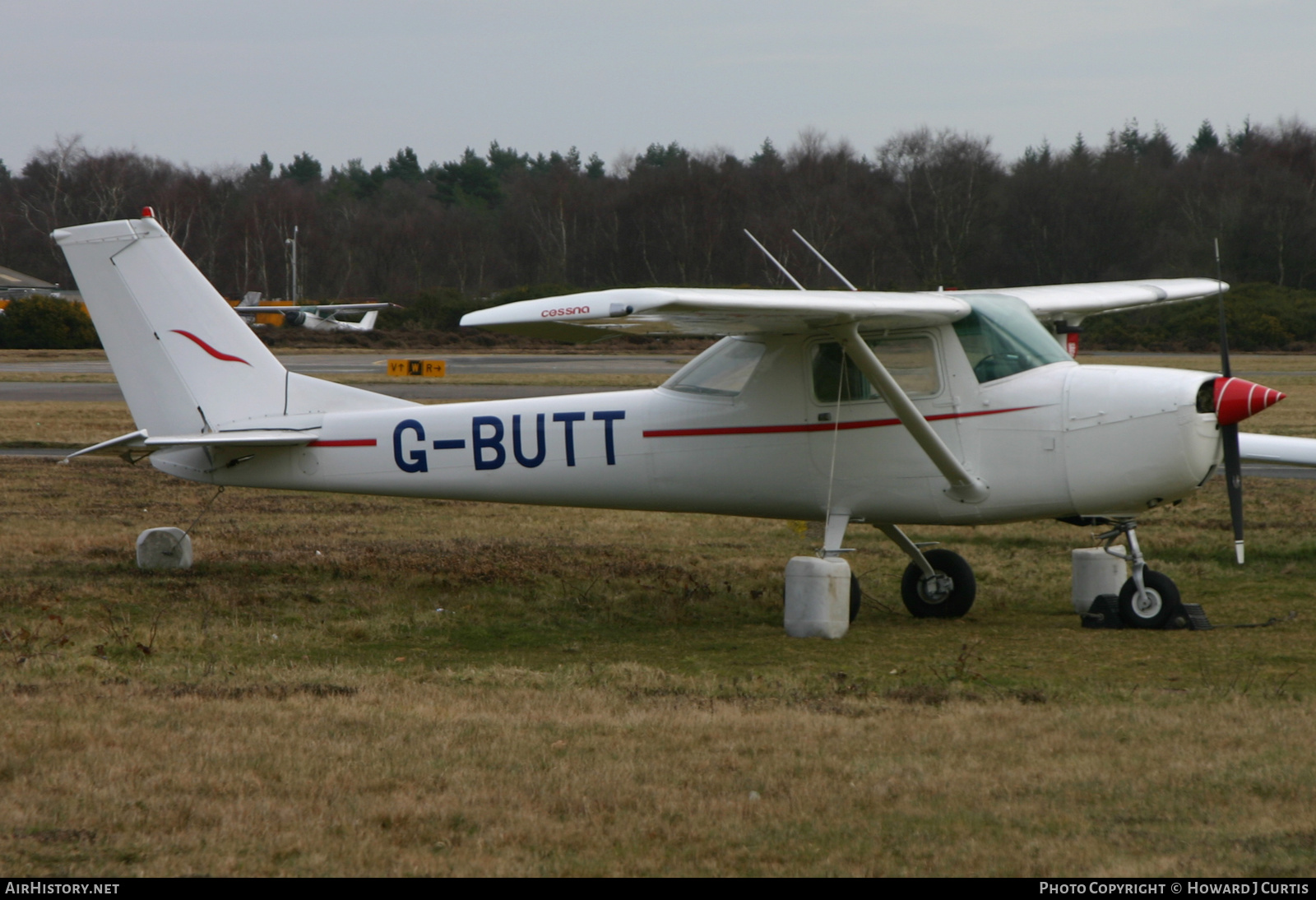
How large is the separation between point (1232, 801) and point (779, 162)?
229 ft

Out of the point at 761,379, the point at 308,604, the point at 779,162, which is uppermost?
the point at 779,162

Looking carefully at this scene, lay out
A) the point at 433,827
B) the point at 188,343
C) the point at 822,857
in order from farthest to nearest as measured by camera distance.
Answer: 1. the point at 188,343
2. the point at 433,827
3. the point at 822,857

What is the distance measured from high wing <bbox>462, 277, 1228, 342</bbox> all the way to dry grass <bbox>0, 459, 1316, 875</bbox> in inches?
84.5

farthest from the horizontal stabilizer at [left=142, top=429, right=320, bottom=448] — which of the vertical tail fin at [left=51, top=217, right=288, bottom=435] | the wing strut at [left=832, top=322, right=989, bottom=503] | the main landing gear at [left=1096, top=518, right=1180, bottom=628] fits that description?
the main landing gear at [left=1096, top=518, right=1180, bottom=628]

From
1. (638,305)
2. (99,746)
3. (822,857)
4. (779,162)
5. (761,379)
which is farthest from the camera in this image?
(779,162)

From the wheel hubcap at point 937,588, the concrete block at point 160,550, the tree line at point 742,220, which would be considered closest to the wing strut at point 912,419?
the wheel hubcap at point 937,588

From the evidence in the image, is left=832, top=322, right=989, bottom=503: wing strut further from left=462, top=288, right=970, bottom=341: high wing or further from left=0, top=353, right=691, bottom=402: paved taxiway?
left=0, top=353, right=691, bottom=402: paved taxiway

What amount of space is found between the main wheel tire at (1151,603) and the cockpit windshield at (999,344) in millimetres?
1737

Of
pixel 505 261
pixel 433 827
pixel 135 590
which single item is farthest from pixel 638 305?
pixel 505 261

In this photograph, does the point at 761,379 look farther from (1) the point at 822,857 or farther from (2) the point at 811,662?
(1) the point at 822,857

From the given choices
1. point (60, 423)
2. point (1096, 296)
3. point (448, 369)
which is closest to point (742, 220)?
point (448, 369)

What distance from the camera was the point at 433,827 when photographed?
15.9 feet

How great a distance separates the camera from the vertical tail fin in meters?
11.1

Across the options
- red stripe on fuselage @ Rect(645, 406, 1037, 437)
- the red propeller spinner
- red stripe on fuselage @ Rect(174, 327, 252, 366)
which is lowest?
red stripe on fuselage @ Rect(645, 406, 1037, 437)
